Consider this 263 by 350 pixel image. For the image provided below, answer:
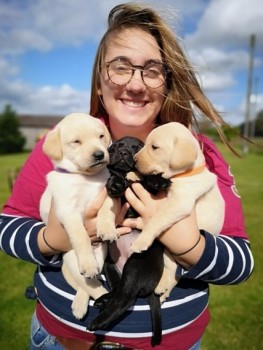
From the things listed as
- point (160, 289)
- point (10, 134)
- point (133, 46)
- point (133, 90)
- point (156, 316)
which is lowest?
point (10, 134)

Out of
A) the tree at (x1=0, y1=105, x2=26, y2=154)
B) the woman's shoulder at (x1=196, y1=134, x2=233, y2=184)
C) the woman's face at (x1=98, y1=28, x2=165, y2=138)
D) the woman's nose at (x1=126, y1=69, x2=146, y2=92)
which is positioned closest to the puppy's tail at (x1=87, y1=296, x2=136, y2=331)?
the woman's shoulder at (x1=196, y1=134, x2=233, y2=184)

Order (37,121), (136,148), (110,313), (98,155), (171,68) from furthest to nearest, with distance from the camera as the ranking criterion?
(37,121), (171,68), (136,148), (98,155), (110,313)

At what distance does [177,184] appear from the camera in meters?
2.28

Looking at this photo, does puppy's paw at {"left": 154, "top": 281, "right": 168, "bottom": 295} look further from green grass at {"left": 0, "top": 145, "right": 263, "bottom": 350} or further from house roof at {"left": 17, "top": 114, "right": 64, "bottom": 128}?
house roof at {"left": 17, "top": 114, "right": 64, "bottom": 128}

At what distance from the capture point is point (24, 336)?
4.81 metres

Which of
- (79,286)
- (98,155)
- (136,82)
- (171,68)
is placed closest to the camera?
(79,286)

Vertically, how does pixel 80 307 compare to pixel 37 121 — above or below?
above

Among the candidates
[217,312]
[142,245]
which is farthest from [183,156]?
[217,312]

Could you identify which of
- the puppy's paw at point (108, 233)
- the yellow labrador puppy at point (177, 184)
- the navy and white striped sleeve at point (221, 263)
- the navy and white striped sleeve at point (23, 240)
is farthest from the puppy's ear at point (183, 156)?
the navy and white striped sleeve at point (23, 240)

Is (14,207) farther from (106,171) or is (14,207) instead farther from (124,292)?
(124,292)

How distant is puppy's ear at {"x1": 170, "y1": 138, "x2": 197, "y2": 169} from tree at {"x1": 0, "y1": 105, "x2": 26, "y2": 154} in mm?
53032

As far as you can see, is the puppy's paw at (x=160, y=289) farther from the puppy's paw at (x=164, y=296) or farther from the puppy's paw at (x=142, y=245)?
the puppy's paw at (x=142, y=245)

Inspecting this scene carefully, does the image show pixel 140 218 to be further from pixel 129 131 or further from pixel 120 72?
pixel 120 72

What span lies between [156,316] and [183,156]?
0.88m
